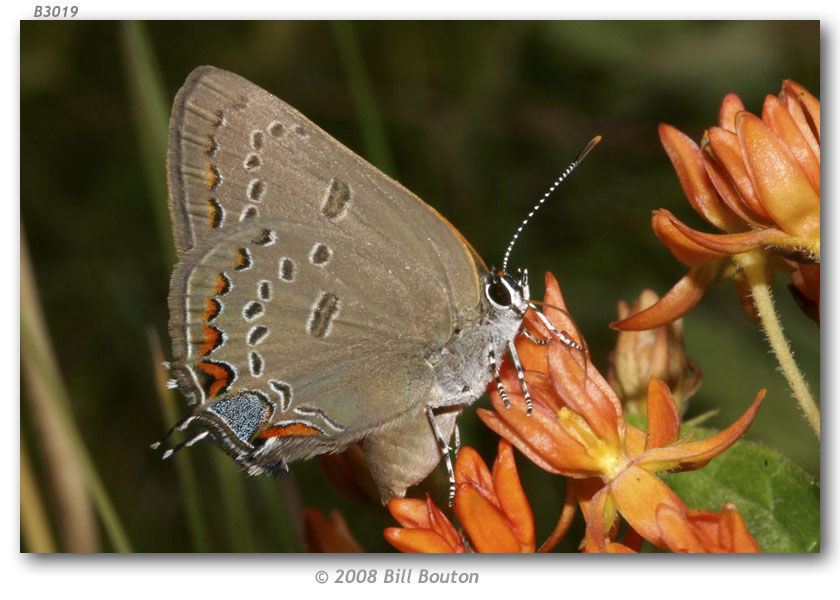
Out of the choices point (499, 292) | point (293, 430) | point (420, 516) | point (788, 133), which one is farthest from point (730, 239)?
point (293, 430)

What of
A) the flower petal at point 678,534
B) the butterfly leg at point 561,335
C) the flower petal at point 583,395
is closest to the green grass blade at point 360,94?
the butterfly leg at point 561,335

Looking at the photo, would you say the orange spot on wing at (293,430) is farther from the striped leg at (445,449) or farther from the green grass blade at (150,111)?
the green grass blade at (150,111)

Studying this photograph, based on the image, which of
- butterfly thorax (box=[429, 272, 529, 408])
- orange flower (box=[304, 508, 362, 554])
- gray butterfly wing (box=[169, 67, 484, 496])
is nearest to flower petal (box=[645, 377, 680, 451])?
butterfly thorax (box=[429, 272, 529, 408])

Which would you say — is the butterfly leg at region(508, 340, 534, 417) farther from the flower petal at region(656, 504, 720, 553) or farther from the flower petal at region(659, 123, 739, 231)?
the flower petal at region(659, 123, 739, 231)

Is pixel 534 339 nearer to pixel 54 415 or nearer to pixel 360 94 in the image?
pixel 360 94

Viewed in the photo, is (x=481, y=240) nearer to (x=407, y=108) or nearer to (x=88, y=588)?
(x=407, y=108)

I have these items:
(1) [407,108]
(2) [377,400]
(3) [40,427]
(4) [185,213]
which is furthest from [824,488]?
(1) [407,108]

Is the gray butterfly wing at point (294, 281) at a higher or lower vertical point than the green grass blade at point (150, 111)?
lower

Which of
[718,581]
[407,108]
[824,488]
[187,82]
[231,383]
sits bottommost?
[718,581]
